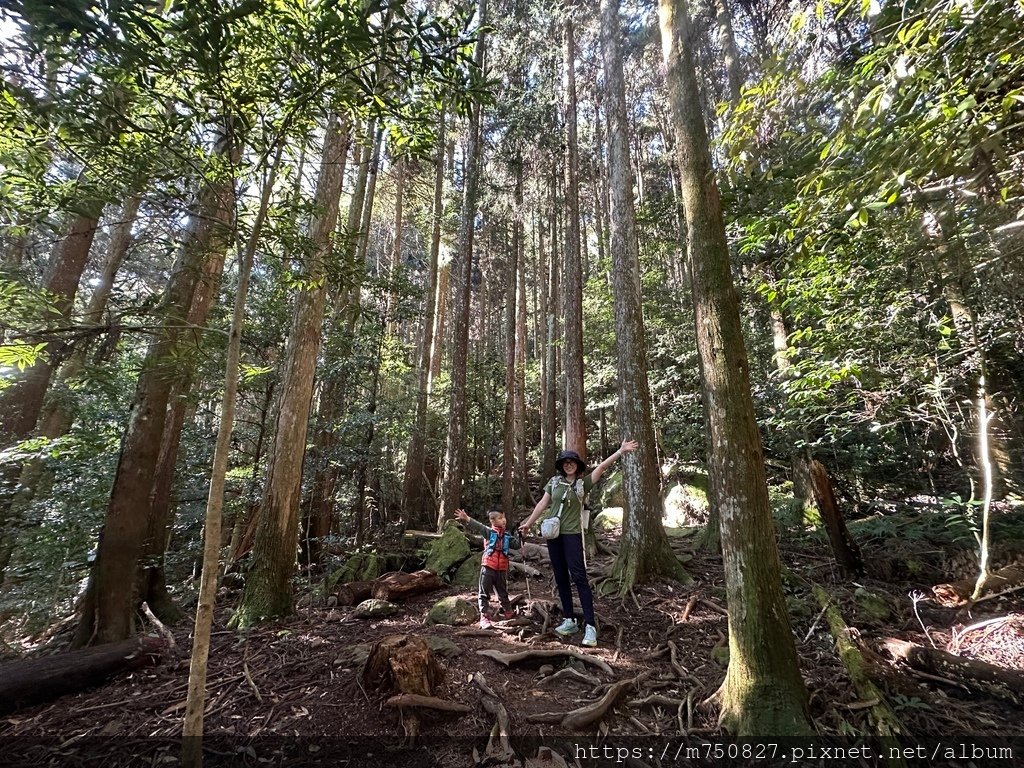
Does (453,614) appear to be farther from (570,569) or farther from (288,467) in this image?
(288,467)

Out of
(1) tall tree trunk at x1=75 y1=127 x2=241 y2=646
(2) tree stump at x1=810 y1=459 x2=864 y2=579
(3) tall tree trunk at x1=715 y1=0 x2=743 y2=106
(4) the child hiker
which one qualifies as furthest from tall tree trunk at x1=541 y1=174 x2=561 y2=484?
(1) tall tree trunk at x1=75 y1=127 x2=241 y2=646

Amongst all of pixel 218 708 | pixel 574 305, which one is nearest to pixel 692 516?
pixel 574 305

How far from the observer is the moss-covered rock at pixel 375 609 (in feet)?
18.9

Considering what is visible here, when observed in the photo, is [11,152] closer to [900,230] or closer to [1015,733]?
[900,230]

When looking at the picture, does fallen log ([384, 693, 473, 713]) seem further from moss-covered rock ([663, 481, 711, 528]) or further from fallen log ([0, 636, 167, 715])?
moss-covered rock ([663, 481, 711, 528])

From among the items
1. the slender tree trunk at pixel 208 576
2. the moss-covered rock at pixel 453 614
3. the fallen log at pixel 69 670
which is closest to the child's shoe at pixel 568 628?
the moss-covered rock at pixel 453 614

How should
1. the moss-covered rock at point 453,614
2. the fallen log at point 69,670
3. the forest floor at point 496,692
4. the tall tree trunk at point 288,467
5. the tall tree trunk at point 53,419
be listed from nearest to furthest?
1. the forest floor at point 496,692
2. the fallen log at point 69,670
3. the tall tree trunk at point 288,467
4. the moss-covered rock at point 453,614
5. the tall tree trunk at point 53,419

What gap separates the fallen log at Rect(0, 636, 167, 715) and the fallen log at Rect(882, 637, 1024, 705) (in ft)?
23.9

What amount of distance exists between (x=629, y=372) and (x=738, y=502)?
3.92m

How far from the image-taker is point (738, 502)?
3230 mm

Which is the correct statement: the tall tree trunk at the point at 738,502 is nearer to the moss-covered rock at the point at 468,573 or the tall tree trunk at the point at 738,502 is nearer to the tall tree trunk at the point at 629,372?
the tall tree trunk at the point at 629,372

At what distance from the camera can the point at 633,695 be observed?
3.74 metres

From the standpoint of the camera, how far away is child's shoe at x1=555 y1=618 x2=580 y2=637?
480 centimetres

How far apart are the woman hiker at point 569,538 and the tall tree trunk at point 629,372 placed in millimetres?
1680
